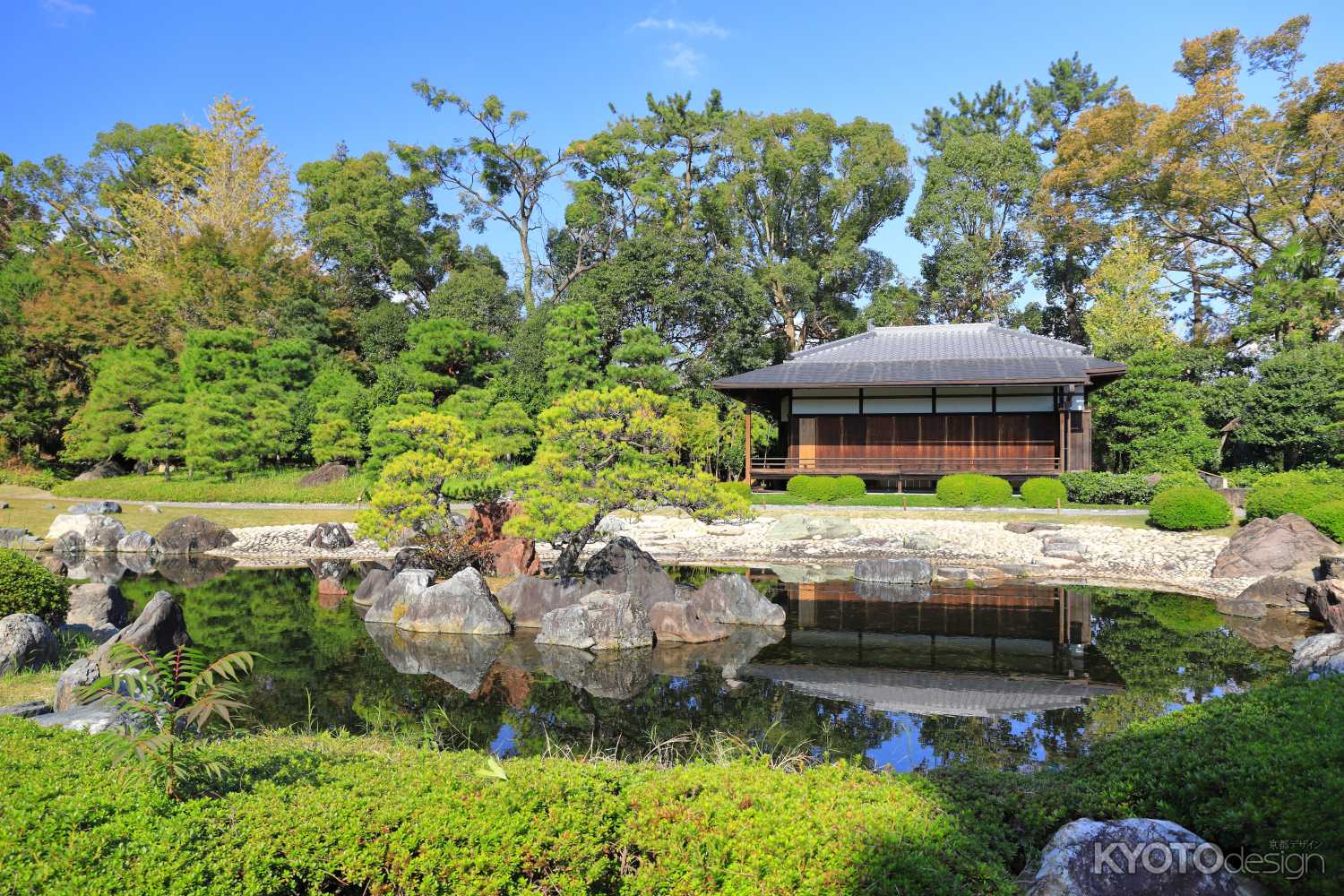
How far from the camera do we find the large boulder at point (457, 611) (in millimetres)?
10484

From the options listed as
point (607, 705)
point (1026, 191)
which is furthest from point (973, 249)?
point (607, 705)

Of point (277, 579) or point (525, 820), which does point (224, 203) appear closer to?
point (277, 579)

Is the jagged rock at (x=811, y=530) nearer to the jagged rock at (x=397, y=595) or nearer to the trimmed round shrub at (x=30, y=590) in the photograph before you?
the jagged rock at (x=397, y=595)

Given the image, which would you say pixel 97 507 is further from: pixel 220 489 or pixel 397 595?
pixel 397 595

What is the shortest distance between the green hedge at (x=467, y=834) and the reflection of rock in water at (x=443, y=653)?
4.84 metres

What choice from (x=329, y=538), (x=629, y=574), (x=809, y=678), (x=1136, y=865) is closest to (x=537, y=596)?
(x=629, y=574)

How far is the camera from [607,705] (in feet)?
25.0

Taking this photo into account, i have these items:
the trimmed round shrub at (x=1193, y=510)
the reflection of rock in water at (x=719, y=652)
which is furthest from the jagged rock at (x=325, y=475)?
the trimmed round shrub at (x=1193, y=510)

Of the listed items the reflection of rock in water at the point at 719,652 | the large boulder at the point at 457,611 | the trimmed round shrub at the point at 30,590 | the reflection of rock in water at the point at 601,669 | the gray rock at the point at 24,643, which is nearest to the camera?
the gray rock at the point at 24,643

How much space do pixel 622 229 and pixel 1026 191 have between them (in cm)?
1688

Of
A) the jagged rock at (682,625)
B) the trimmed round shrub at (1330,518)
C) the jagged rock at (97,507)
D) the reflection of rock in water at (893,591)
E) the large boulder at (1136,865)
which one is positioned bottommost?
the reflection of rock in water at (893,591)

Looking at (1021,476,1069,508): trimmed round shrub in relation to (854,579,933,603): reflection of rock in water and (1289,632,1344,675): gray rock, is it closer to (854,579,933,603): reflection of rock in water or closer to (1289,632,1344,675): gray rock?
(854,579,933,603): reflection of rock in water

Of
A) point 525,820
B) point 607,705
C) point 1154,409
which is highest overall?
point 1154,409

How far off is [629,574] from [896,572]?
5.28m
